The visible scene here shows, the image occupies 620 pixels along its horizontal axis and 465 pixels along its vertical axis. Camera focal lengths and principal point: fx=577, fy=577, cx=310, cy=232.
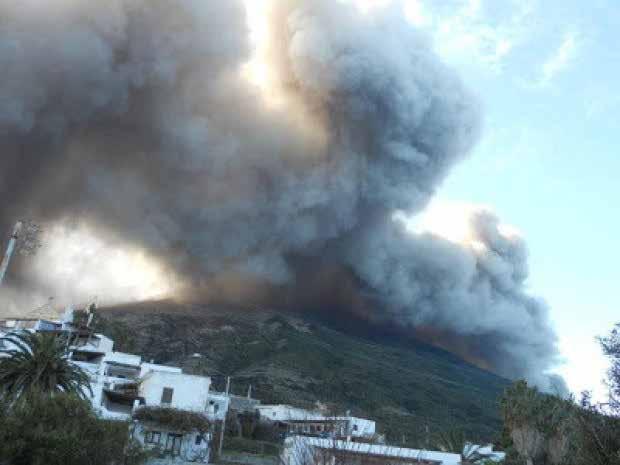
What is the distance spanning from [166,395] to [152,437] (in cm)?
473

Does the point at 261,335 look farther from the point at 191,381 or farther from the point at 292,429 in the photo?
the point at 191,381

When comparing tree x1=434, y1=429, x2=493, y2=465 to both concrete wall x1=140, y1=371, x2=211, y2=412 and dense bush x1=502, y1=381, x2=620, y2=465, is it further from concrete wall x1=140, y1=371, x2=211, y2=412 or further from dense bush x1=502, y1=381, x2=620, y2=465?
concrete wall x1=140, y1=371, x2=211, y2=412

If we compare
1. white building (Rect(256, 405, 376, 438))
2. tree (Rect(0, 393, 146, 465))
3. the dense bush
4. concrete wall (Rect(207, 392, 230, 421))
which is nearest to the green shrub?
concrete wall (Rect(207, 392, 230, 421))

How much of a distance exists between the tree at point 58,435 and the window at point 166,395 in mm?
17999

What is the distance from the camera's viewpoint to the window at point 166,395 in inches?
1513

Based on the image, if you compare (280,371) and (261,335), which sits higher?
(261,335)

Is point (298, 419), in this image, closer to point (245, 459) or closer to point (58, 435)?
point (245, 459)

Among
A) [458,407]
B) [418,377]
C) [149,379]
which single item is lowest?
[149,379]

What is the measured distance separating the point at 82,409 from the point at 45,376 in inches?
377

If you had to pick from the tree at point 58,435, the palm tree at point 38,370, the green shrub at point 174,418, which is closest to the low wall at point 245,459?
the green shrub at point 174,418

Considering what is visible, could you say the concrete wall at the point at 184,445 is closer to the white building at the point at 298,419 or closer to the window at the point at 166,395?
the window at the point at 166,395

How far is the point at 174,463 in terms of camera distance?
27312mm

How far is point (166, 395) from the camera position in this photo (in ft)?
127

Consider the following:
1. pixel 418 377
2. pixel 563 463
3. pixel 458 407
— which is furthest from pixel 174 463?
pixel 418 377
